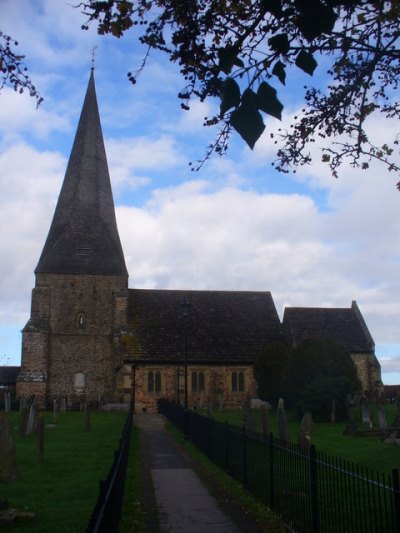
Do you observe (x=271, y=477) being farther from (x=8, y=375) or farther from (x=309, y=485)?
(x=8, y=375)

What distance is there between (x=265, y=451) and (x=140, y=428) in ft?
53.8

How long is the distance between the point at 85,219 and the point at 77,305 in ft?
20.3

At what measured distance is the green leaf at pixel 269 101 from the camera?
352 cm

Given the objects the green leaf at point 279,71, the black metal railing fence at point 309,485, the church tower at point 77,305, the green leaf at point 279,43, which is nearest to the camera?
the green leaf at point 279,43

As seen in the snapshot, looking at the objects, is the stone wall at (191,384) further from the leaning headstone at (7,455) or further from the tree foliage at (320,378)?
the leaning headstone at (7,455)

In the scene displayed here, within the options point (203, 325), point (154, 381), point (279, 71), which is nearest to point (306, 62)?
point (279, 71)

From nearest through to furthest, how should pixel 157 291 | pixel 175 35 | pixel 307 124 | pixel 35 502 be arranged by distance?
pixel 175 35 → pixel 307 124 → pixel 35 502 → pixel 157 291

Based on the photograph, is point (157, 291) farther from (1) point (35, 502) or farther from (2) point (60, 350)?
(1) point (35, 502)

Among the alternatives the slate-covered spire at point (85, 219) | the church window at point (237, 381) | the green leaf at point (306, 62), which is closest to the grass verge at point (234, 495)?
the green leaf at point (306, 62)

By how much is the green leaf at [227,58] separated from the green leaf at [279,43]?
244 mm

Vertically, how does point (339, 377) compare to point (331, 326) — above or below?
below

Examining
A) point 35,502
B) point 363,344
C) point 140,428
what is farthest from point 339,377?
point 35,502

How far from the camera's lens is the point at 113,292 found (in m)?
40.1

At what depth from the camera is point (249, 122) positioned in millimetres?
3502
